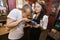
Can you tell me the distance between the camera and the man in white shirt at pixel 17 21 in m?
1.32

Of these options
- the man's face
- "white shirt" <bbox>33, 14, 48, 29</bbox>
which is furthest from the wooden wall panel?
the man's face

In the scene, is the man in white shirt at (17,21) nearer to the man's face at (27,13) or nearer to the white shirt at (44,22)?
the man's face at (27,13)

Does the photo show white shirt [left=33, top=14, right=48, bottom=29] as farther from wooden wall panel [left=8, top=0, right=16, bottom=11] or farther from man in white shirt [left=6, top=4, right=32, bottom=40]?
wooden wall panel [left=8, top=0, right=16, bottom=11]

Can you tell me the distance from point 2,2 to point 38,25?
35.3 inches

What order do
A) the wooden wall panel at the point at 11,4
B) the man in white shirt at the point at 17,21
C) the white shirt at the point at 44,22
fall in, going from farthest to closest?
the wooden wall panel at the point at 11,4, the white shirt at the point at 44,22, the man in white shirt at the point at 17,21

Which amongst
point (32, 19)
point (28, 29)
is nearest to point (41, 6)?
point (32, 19)

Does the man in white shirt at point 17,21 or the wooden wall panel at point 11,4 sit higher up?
the wooden wall panel at point 11,4

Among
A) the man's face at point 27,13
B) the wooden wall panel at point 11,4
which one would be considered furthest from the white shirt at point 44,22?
the wooden wall panel at point 11,4

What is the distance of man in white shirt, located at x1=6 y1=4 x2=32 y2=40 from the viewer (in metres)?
1.32

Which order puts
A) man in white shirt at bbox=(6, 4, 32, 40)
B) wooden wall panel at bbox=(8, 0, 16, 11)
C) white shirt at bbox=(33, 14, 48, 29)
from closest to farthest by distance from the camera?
1. man in white shirt at bbox=(6, 4, 32, 40)
2. white shirt at bbox=(33, 14, 48, 29)
3. wooden wall panel at bbox=(8, 0, 16, 11)

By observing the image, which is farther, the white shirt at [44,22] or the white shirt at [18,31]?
the white shirt at [44,22]

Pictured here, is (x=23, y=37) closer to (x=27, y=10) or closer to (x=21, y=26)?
(x=21, y=26)

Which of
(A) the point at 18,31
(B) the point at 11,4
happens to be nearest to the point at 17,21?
(A) the point at 18,31

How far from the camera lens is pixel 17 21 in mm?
1352
